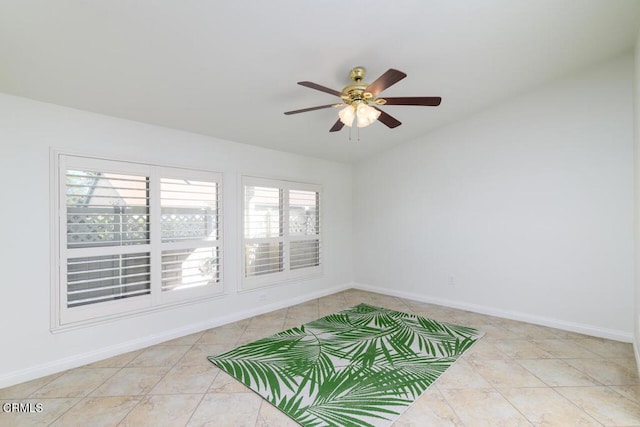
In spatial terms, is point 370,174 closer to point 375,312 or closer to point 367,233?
point 367,233

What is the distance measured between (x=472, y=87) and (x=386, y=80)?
1819 mm

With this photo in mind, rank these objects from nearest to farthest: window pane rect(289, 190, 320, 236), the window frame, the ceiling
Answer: the ceiling → the window frame → window pane rect(289, 190, 320, 236)

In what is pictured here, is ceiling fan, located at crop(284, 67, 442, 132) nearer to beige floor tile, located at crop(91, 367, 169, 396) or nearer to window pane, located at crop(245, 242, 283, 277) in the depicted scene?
window pane, located at crop(245, 242, 283, 277)

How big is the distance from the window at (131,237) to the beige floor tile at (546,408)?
3.11 metres

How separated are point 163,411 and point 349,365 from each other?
1462 millimetres

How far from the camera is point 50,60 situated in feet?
6.92

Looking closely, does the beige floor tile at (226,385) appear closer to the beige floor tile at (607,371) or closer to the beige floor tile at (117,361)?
the beige floor tile at (117,361)

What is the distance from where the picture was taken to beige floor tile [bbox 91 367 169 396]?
7.49 ft

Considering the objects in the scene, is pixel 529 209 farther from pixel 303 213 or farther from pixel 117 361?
pixel 117 361

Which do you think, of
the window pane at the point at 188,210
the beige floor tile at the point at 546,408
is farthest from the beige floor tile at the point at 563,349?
the window pane at the point at 188,210

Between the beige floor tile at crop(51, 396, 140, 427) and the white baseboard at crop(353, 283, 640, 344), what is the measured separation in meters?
3.86

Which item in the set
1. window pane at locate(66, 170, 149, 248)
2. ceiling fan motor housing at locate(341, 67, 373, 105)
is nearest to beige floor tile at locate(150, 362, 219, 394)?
window pane at locate(66, 170, 149, 248)

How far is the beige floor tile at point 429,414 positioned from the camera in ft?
6.33

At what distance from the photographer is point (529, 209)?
3754 mm
